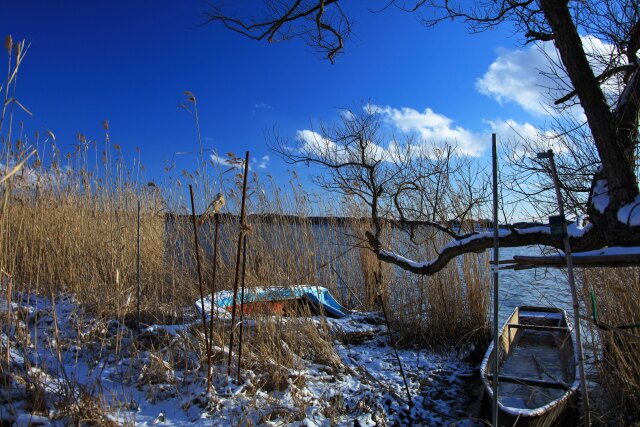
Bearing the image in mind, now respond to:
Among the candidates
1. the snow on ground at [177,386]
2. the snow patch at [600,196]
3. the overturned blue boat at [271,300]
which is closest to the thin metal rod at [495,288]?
the snow patch at [600,196]

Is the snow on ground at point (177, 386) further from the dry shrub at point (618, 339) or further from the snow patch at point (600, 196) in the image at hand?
the snow patch at point (600, 196)

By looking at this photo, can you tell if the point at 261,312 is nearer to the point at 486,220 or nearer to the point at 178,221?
the point at 178,221

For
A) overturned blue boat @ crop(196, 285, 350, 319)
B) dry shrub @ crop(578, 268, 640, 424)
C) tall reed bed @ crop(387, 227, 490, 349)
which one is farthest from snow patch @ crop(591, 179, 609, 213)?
tall reed bed @ crop(387, 227, 490, 349)

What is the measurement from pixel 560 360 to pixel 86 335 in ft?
13.5

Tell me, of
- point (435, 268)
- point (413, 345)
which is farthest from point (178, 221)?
point (435, 268)

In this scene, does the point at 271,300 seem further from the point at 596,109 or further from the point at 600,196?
the point at 596,109

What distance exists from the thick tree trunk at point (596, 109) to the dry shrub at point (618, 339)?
1.12 m

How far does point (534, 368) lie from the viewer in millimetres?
4254

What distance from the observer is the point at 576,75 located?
1.85m

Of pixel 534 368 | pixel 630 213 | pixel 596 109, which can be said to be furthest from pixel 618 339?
pixel 596 109

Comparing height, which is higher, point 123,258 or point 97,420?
point 123,258

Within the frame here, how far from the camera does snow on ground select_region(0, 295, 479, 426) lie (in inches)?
83.7

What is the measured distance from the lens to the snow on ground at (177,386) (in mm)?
2127

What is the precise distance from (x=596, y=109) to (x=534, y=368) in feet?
10.6
